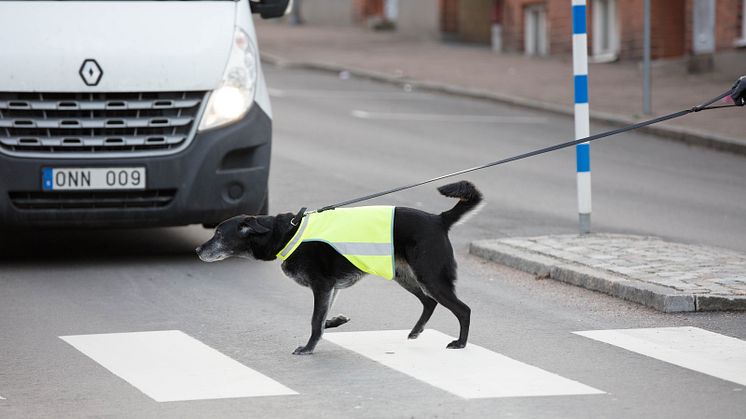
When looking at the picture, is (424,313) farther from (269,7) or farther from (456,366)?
Result: (269,7)

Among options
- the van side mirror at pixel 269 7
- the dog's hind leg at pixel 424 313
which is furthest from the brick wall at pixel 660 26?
the dog's hind leg at pixel 424 313

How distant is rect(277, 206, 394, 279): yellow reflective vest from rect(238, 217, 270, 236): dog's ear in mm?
150

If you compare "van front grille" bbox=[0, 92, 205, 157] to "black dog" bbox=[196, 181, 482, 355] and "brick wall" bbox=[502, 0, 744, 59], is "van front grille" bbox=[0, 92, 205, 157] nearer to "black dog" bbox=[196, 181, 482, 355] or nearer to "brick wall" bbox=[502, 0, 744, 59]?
"black dog" bbox=[196, 181, 482, 355]

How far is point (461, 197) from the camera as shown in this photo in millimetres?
7383

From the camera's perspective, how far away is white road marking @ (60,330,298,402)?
22.1 feet

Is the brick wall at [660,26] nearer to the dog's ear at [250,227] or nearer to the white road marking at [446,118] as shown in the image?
the white road marking at [446,118]

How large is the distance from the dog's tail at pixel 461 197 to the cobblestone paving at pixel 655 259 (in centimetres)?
196

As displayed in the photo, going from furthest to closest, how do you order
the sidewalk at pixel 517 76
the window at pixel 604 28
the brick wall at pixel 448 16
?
the brick wall at pixel 448 16, the window at pixel 604 28, the sidewalk at pixel 517 76

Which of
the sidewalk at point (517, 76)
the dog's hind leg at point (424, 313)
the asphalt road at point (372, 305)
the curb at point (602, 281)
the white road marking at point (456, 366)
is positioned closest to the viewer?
the asphalt road at point (372, 305)

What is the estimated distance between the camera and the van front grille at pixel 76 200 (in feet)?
32.9

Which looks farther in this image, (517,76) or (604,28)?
(604,28)

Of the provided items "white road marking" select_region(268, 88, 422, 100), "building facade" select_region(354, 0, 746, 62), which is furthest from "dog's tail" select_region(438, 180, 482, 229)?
"building facade" select_region(354, 0, 746, 62)

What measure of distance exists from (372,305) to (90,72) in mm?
2589

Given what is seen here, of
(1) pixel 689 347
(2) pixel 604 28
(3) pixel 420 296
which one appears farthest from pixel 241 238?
(2) pixel 604 28
